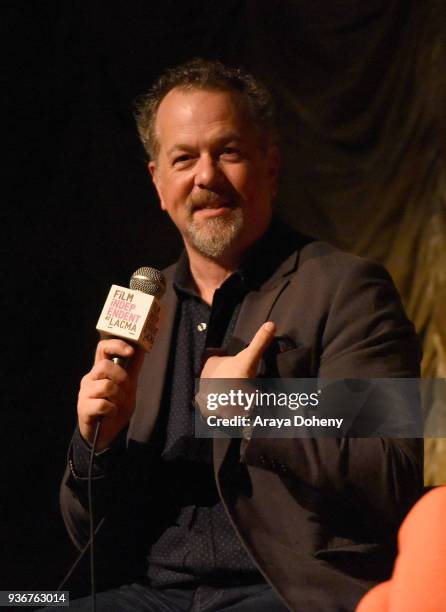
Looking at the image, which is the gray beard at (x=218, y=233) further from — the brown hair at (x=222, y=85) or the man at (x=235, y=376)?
the brown hair at (x=222, y=85)

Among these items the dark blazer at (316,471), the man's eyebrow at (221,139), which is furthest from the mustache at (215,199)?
the dark blazer at (316,471)

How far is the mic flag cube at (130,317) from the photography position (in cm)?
134

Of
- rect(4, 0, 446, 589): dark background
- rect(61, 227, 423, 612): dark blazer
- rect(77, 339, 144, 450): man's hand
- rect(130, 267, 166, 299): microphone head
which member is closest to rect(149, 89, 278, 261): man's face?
rect(61, 227, 423, 612): dark blazer

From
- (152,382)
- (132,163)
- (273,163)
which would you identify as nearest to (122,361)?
(152,382)

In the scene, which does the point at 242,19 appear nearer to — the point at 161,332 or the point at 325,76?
the point at 325,76

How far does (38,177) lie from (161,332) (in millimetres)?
909

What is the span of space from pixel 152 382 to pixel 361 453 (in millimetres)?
494

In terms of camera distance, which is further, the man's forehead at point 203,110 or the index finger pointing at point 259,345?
the man's forehead at point 203,110

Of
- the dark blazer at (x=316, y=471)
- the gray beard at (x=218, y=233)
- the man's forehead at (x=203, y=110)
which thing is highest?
the man's forehead at (x=203, y=110)

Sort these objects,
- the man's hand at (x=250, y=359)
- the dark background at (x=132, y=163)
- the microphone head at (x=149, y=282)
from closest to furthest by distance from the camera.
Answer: the man's hand at (x=250, y=359)
the microphone head at (x=149, y=282)
the dark background at (x=132, y=163)

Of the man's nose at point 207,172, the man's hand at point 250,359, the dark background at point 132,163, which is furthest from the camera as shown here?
the dark background at point 132,163

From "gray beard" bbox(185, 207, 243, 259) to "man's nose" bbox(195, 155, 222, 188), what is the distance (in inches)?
2.9

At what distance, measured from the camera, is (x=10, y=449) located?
2.20 m

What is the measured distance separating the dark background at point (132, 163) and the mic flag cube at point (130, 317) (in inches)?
Result: 37.7
